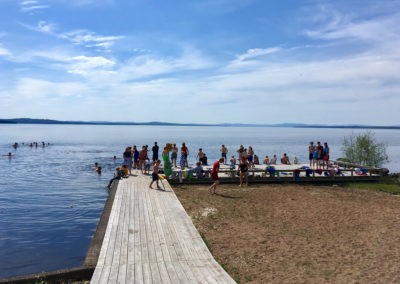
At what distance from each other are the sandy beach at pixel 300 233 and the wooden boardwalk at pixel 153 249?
2.12 feet

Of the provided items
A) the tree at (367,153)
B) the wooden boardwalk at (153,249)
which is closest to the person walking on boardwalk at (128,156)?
the wooden boardwalk at (153,249)

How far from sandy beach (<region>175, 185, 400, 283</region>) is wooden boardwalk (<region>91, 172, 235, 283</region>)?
648mm

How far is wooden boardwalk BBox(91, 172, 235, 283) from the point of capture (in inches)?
332

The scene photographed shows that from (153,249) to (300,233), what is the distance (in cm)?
531

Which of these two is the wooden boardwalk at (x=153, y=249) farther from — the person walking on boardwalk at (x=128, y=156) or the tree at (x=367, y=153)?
the tree at (x=367, y=153)

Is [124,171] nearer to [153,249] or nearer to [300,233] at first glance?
[300,233]

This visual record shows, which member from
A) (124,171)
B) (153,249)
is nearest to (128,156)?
(124,171)

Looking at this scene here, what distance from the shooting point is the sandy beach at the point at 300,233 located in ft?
30.9

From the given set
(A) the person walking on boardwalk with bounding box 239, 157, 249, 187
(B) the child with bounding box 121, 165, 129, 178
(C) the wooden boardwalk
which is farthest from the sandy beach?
(B) the child with bounding box 121, 165, 129, 178

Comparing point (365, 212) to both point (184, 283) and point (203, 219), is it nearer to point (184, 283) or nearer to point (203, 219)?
point (203, 219)

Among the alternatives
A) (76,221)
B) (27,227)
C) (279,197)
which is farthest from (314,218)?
(27,227)

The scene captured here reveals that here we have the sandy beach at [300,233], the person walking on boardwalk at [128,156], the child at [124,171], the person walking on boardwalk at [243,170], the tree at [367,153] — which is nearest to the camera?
the sandy beach at [300,233]

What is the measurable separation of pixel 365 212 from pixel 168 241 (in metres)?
9.33

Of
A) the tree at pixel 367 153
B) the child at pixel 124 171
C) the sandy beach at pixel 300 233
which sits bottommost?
the sandy beach at pixel 300 233
